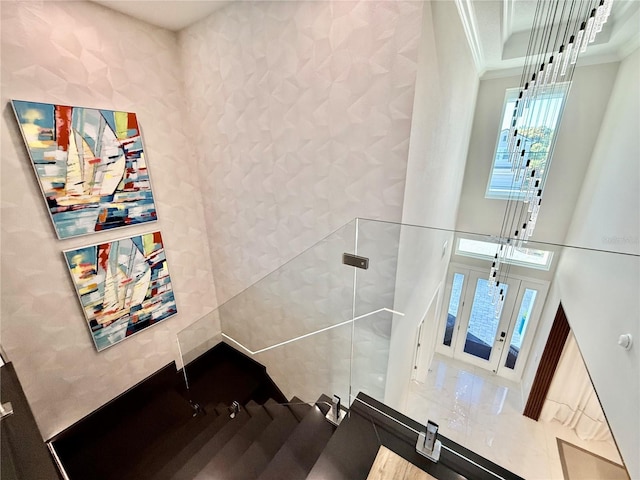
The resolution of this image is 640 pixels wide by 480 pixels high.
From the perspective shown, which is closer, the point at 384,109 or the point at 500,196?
the point at 384,109

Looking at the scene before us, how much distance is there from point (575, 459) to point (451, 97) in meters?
4.09

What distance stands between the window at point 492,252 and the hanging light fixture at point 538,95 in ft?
0.21

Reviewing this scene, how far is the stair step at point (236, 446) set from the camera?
2188 mm

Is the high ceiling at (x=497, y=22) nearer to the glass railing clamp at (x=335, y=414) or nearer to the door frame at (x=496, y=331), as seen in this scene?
the door frame at (x=496, y=331)

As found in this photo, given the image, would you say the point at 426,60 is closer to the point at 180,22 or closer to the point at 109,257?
the point at 180,22

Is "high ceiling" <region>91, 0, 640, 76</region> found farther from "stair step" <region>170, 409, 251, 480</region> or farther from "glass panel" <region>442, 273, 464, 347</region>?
"stair step" <region>170, 409, 251, 480</region>

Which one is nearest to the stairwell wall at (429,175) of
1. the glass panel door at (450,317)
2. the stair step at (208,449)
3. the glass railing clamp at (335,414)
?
the glass panel door at (450,317)

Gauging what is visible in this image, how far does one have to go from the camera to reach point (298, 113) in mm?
2336

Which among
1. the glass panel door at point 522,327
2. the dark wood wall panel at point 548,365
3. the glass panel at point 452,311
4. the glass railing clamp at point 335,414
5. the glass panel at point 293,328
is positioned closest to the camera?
the glass railing clamp at point 335,414

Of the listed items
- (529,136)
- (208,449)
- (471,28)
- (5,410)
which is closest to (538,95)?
(529,136)

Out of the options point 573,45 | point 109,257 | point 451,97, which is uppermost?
point 573,45

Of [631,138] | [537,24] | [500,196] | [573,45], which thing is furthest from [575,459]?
[537,24]

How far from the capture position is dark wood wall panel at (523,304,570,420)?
353 cm

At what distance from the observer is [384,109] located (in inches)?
75.0
